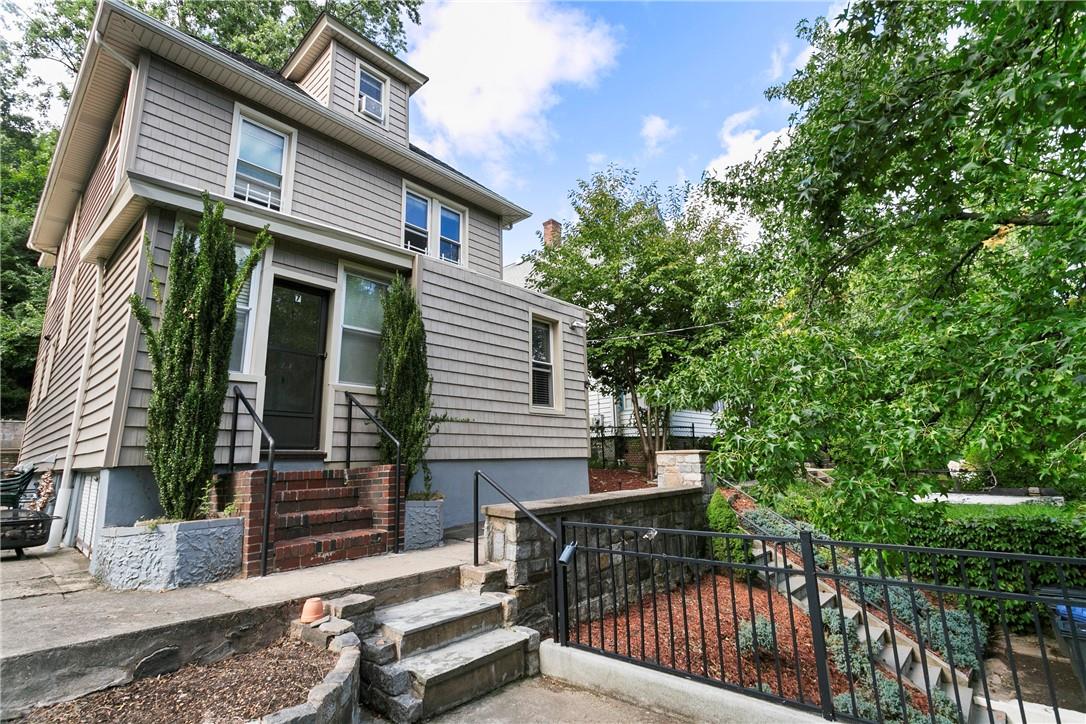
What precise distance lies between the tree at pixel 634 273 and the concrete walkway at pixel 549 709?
9.95 metres

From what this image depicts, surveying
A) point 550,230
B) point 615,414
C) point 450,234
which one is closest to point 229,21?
point 550,230

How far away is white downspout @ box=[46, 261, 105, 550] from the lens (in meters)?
5.44

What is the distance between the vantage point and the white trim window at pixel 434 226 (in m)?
8.08

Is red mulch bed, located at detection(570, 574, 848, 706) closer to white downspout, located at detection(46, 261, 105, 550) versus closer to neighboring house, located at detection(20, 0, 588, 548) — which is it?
neighboring house, located at detection(20, 0, 588, 548)

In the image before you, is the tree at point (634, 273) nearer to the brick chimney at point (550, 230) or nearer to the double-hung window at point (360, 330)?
the brick chimney at point (550, 230)

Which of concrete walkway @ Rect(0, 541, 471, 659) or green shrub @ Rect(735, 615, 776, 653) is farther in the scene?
green shrub @ Rect(735, 615, 776, 653)

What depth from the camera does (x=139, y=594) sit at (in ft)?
11.1

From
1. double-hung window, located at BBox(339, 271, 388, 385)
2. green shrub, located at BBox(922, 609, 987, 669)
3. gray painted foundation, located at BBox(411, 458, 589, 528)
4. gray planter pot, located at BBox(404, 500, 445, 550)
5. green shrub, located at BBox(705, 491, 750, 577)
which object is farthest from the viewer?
gray painted foundation, located at BBox(411, 458, 589, 528)

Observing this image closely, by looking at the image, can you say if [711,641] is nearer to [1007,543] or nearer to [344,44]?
[1007,543]

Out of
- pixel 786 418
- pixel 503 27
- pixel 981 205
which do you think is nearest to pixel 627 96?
pixel 503 27

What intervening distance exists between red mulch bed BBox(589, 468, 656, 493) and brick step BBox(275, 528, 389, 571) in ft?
21.2

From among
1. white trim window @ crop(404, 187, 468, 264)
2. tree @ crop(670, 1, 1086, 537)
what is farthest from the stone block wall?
white trim window @ crop(404, 187, 468, 264)

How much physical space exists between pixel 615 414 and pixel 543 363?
30.5 ft

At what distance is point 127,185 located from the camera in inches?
182
